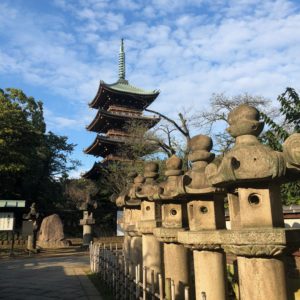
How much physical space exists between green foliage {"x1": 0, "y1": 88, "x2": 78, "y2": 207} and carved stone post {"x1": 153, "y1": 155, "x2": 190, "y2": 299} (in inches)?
878

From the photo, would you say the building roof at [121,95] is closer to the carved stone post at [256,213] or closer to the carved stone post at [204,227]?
the carved stone post at [204,227]

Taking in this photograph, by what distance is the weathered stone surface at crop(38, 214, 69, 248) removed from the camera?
2108cm

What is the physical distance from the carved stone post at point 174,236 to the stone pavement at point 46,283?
2733 mm

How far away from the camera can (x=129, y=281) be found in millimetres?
6277

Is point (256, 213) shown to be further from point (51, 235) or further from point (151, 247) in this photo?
point (51, 235)

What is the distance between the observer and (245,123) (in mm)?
3371

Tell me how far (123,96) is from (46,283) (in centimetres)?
2573

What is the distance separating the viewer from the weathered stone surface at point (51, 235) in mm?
21078

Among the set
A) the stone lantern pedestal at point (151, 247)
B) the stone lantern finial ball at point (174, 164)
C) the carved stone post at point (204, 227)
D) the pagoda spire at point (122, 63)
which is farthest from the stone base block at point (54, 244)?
the pagoda spire at point (122, 63)

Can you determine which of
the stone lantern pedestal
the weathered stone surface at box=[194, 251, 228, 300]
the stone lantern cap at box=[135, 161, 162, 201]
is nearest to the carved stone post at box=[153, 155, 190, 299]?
the weathered stone surface at box=[194, 251, 228, 300]

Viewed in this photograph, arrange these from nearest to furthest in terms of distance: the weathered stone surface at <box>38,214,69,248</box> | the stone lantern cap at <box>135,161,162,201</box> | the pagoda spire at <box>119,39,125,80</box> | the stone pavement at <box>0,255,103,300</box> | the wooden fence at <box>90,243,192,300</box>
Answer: the wooden fence at <box>90,243,192,300</box>
the stone lantern cap at <box>135,161,162,201</box>
the stone pavement at <box>0,255,103,300</box>
the weathered stone surface at <box>38,214,69,248</box>
the pagoda spire at <box>119,39,125,80</box>

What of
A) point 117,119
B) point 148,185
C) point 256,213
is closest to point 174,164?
point 148,185

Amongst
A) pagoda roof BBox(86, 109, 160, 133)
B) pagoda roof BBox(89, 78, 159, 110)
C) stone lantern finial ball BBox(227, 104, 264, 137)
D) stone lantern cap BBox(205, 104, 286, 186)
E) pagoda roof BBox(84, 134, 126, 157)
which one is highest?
pagoda roof BBox(89, 78, 159, 110)

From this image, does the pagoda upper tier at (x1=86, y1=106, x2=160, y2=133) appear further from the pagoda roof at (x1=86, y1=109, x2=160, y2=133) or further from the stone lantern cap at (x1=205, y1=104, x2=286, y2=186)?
the stone lantern cap at (x1=205, y1=104, x2=286, y2=186)
